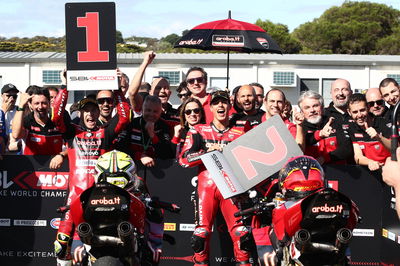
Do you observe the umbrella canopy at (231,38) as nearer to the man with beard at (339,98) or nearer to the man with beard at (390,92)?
the man with beard at (339,98)

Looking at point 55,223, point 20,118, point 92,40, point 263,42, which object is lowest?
point 55,223

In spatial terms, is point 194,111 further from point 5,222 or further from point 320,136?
point 5,222

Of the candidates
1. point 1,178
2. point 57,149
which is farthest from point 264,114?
point 1,178

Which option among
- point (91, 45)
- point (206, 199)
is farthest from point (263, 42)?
point (206, 199)

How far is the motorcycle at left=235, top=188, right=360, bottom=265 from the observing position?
15.9 feet

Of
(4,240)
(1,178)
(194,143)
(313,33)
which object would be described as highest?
(313,33)

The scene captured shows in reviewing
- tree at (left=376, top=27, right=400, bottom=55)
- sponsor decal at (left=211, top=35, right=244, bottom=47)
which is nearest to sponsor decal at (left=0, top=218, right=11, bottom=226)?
sponsor decal at (left=211, top=35, right=244, bottom=47)

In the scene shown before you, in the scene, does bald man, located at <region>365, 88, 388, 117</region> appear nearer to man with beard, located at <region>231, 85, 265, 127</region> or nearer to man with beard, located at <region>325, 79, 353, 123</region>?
man with beard, located at <region>325, 79, 353, 123</region>

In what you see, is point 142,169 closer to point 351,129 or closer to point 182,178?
point 182,178

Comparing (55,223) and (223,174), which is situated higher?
(223,174)

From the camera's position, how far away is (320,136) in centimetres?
785

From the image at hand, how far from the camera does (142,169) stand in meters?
7.91

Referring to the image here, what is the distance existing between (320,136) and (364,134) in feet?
1.81

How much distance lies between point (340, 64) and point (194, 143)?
68.8 ft
